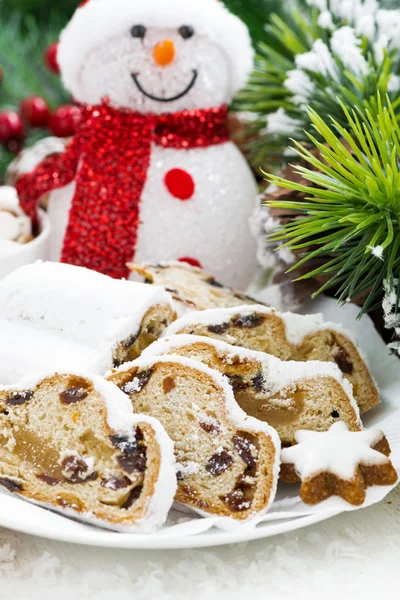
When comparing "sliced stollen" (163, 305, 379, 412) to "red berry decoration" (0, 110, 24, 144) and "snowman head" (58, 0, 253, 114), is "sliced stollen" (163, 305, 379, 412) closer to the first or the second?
"snowman head" (58, 0, 253, 114)

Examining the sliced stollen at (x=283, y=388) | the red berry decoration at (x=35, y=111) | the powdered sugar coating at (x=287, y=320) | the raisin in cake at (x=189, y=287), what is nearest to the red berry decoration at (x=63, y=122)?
the red berry decoration at (x=35, y=111)

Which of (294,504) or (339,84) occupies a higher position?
(339,84)

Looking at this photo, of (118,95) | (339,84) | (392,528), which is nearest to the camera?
(392,528)

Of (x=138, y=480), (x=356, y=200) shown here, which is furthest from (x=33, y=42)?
(x=138, y=480)

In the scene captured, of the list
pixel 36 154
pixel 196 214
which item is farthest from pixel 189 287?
pixel 36 154

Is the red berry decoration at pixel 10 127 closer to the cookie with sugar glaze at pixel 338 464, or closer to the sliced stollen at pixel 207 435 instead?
the sliced stollen at pixel 207 435

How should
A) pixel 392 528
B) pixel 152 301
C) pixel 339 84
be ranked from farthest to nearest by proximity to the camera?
pixel 339 84 < pixel 152 301 < pixel 392 528

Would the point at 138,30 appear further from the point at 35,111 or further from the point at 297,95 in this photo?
the point at 35,111

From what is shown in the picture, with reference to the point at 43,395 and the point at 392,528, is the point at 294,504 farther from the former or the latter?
the point at 43,395
